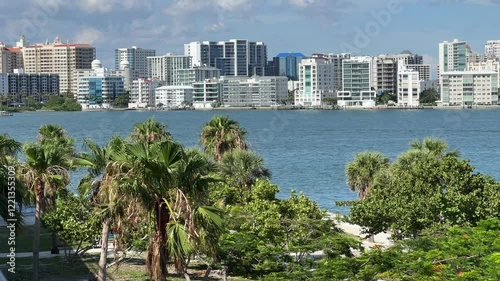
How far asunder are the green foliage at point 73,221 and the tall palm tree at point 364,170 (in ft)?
50.5

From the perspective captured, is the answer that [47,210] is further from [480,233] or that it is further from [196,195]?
[480,233]

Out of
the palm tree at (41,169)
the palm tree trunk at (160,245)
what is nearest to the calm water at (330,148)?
the palm tree at (41,169)

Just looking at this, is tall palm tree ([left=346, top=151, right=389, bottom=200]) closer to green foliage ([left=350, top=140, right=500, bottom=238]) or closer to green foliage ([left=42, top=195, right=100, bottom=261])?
green foliage ([left=350, top=140, right=500, bottom=238])

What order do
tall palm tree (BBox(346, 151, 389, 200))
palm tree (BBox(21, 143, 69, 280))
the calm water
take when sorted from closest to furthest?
palm tree (BBox(21, 143, 69, 280)) < tall palm tree (BBox(346, 151, 389, 200)) < the calm water

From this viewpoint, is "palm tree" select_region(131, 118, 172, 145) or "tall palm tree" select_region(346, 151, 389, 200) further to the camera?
"tall palm tree" select_region(346, 151, 389, 200)

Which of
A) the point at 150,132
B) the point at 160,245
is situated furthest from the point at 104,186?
the point at 150,132

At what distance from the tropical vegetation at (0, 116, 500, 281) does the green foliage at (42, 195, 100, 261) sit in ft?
0.15

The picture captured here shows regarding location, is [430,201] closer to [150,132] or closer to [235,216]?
[235,216]

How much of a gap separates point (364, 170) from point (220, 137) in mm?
6251

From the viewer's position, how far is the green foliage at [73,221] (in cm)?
2637

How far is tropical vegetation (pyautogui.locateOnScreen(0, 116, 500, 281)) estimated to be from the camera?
1877 cm

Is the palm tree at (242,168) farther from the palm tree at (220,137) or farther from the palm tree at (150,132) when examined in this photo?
the palm tree at (220,137)

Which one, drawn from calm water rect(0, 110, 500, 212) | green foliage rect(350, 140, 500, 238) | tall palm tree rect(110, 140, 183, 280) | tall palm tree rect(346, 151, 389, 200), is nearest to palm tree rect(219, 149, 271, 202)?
calm water rect(0, 110, 500, 212)

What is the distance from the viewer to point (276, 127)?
158125 mm
